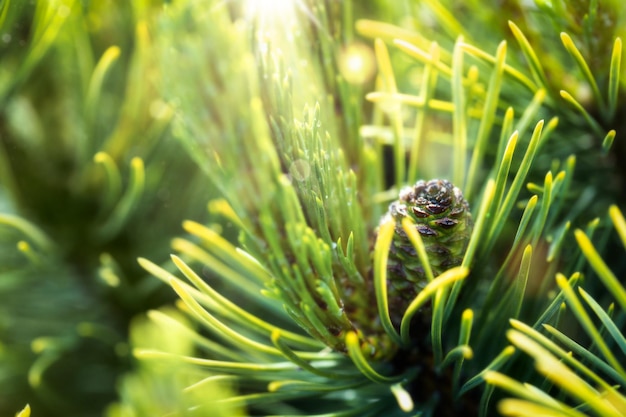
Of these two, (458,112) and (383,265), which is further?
(458,112)

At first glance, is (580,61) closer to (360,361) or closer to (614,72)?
(614,72)

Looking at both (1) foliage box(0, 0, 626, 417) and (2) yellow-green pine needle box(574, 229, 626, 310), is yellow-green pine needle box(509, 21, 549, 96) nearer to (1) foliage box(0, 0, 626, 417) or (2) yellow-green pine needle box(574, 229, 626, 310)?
(1) foliage box(0, 0, 626, 417)

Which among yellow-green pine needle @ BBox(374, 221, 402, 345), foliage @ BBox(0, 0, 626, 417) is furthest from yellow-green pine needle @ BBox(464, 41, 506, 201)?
yellow-green pine needle @ BBox(374, 221, 402, 345)

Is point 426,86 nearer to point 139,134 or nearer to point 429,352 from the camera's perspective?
point 429,352

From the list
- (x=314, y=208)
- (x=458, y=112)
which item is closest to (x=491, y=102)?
(x=458, y=112)

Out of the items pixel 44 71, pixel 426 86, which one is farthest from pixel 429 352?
pixel 44 71

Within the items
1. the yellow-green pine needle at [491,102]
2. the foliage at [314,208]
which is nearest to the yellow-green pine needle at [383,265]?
the foliage at [314,208]

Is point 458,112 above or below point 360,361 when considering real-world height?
above

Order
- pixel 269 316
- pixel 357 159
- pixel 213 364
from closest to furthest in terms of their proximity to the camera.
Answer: pixel 213 364
pixel 357 159
pixel 269 316

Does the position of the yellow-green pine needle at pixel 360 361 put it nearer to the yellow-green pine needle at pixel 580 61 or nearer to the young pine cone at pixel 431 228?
the young pine cone at pixel 431 228
